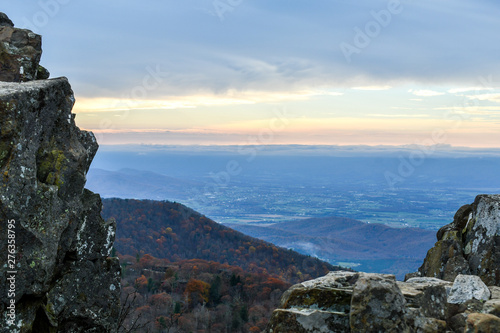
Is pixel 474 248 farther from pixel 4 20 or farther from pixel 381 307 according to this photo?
pixel 4 20

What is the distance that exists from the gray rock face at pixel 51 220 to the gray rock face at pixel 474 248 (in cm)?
1086

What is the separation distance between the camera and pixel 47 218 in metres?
8.88

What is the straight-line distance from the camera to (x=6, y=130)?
8227 millimetres

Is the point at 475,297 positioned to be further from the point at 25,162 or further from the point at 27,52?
the point at 27,52

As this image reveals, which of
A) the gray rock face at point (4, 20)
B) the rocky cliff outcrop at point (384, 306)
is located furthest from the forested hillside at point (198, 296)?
the rocky cliff outcrop at point (384, 306)

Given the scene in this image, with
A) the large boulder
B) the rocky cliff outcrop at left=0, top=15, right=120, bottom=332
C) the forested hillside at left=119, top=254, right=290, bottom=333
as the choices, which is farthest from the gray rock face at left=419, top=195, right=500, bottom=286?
the forested hillside at left=119, top=254, right=290, bottom=333

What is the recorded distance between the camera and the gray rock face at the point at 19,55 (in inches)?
454

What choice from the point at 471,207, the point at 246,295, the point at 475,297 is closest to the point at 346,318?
the point at 475,297

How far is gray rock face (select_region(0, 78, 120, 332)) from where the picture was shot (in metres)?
8.30

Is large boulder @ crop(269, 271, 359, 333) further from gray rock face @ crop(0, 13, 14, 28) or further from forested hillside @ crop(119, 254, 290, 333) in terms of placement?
forested hillside @ crop(119, 254, 290, 333)

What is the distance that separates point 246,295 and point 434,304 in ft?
223

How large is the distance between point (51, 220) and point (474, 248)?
1274 centimetres

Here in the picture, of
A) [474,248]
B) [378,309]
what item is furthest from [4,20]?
[474,248]

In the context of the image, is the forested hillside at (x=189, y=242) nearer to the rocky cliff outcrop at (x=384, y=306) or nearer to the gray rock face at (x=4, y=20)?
the gray rock face at (x=4, y=20)
